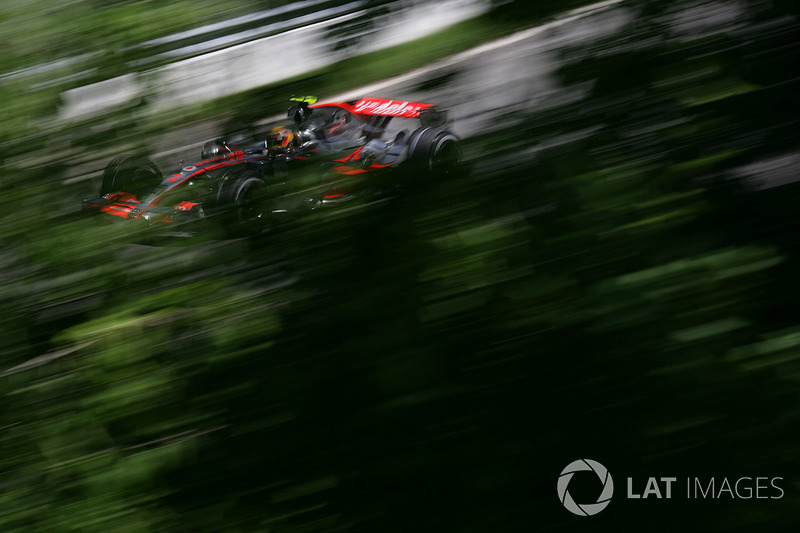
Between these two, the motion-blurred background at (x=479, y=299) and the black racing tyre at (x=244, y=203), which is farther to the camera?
the black racing tyre at (x=244, y=203)

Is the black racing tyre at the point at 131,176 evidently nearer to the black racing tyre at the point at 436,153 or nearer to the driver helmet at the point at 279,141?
the driver helmet at the point at 279,141

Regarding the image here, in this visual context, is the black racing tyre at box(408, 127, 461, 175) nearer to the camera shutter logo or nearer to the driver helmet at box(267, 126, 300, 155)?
the driver helmet at box(267, 126, 300, 155)

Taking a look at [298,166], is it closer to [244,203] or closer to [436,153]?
[244,203]

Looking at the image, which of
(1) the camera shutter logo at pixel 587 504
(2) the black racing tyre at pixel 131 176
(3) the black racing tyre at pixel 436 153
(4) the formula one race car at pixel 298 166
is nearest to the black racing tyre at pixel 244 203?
(4) the formula one race car at pixel 298 166

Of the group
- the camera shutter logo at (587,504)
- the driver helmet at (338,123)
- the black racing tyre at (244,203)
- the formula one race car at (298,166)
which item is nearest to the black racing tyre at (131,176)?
the formula one race car at (298,166)

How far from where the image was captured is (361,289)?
1.24 meters

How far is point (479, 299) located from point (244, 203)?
0.51 m

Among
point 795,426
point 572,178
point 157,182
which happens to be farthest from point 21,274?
point 795,426

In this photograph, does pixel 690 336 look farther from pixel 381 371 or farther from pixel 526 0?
pixel 526 0

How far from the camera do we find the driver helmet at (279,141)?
4.30 ft

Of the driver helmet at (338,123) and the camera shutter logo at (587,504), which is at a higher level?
the driver helmet at (338,123)

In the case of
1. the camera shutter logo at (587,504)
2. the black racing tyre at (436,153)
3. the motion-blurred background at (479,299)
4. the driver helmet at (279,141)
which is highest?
the driver helmet at (279,141)

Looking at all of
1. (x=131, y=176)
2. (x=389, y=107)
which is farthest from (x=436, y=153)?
(x=131, y=176)

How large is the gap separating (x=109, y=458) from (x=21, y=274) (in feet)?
1.47
